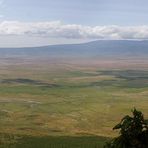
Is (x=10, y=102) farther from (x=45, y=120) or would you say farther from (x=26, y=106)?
(x=45, y=120)

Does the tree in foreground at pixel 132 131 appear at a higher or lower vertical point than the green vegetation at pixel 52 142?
higher

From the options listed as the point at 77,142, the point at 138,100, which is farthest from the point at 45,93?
the point at 77,142

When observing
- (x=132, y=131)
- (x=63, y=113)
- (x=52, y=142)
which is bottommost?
(x=63, y=113)

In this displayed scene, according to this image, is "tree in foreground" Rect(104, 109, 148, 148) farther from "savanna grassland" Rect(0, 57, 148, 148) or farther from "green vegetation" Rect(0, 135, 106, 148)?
"savanna grassland" Rect(0, 57, 148, 148)

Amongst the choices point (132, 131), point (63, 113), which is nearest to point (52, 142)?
point (63, 113)

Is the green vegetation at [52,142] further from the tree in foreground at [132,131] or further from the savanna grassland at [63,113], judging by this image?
the tree in foreground at [132,131]

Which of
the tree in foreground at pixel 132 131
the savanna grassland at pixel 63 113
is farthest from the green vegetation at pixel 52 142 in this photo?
the tree in foreground at pixel 132 131

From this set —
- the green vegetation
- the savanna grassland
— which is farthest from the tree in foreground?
the savanna grassland

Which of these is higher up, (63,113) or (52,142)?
(52,142)

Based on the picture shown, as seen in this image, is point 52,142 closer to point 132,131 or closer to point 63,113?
point 63,113

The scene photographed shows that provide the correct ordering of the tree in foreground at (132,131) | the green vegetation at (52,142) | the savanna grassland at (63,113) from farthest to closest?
the savanna grassland at (63,113) < the green vegetation at (52,142) < the tree in foreground at (132,131)

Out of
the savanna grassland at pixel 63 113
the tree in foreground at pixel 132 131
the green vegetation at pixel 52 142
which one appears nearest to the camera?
the tree in foreground at pixel 132 131
